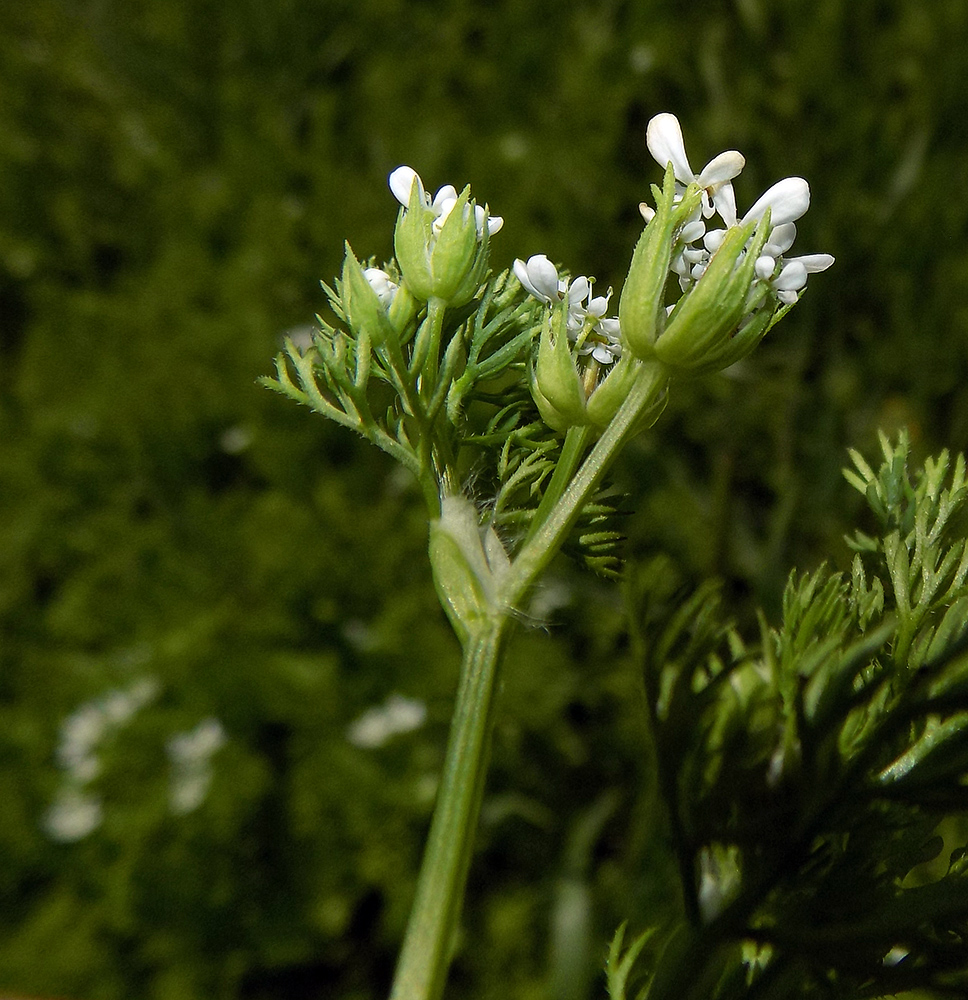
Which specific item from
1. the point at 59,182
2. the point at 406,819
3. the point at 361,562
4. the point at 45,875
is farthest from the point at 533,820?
the point at 59,182

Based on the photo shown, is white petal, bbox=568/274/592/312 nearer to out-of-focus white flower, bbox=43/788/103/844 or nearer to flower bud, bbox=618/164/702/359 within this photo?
flower bud, bbox=618/164/702/359

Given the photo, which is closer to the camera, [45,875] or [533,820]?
[533,820]

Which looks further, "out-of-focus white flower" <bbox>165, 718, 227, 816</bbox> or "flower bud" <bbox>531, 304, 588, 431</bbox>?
"out-of-focus white flower" <bbox>165, 718, 227, 816</bbox>

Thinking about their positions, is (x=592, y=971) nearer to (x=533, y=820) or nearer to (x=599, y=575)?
(x=533, y=820)

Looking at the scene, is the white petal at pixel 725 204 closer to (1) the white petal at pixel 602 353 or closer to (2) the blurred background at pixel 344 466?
(1) the white petal at pixel 602 353

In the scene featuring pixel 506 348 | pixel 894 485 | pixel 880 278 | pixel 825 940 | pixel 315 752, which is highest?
pixel 880 278

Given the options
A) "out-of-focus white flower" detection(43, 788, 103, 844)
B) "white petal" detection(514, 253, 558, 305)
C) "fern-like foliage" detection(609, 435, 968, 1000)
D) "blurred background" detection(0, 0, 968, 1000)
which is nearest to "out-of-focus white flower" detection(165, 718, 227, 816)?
"blurred background" detection(0, 0, 968, 1000)

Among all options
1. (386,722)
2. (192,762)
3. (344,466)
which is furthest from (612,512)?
(344,466)
